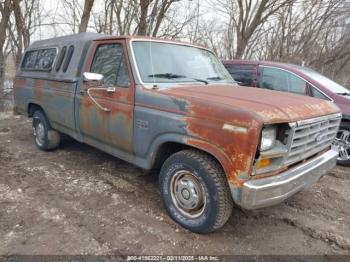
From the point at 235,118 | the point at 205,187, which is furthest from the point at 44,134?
the point at 235,118

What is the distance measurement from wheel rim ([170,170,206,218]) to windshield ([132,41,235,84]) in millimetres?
1192

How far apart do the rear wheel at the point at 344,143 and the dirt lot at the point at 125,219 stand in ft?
2.67

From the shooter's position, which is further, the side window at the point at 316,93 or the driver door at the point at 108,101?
the side window at the point at 316,93

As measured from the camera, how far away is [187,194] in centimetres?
324

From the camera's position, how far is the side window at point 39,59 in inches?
212

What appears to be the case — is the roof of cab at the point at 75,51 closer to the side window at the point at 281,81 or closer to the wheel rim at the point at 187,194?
the wheel rim at the point at 187,194

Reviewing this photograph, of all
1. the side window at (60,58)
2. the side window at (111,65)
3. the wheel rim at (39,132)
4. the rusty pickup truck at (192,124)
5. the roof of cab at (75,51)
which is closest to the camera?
the rusty pickup truck at (192,124)

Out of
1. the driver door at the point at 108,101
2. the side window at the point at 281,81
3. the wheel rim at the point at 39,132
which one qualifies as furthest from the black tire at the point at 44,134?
the side window at the point at 281,81

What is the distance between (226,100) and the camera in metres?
2.91

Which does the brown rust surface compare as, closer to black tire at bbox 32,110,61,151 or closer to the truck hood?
the truck hood

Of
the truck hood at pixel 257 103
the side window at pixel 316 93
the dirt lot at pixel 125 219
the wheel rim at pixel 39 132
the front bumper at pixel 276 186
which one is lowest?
the dirt lot at pixel 125 219

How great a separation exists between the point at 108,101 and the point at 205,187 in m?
1.76

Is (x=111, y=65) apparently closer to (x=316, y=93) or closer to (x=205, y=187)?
(x=205, y=187)

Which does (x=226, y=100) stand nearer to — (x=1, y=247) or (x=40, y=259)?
(x=40, y=259)
